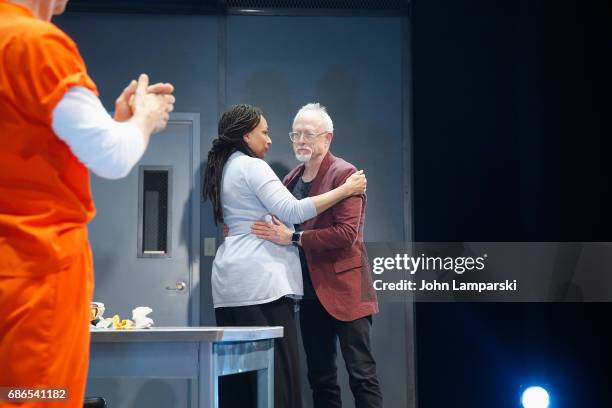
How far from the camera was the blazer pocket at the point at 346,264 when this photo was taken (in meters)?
3.49

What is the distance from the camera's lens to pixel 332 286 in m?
3.48

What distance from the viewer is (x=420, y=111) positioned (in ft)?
15.4

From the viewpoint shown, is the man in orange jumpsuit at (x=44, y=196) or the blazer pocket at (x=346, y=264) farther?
the blazer pocket at (x=346, y=264)

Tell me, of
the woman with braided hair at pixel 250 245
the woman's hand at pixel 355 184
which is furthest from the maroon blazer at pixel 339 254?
the woman with braided hair at pixel 250 245

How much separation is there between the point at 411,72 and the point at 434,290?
130 cm

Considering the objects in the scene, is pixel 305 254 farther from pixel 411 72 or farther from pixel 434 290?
pixel 411 72

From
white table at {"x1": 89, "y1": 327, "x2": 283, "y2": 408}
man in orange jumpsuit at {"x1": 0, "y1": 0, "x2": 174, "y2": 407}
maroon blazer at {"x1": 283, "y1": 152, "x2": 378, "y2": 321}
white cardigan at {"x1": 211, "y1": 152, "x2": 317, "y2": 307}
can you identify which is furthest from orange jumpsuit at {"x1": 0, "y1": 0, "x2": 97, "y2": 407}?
maroon blazer at {"x1": 283, "y1": 152, "x2": 378, "y2": 321}

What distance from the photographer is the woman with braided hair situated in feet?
9.36

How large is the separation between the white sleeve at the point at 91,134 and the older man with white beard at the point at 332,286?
81.8 inches

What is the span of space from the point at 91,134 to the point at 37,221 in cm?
15

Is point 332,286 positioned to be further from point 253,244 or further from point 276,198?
point 276,198

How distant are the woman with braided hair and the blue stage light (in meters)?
1.75

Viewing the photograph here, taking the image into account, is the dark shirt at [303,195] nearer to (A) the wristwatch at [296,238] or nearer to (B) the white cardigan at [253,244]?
(A) the wristwatch at [296,238]

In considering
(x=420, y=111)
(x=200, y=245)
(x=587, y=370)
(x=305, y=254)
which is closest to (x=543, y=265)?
(x=587, y=370)
